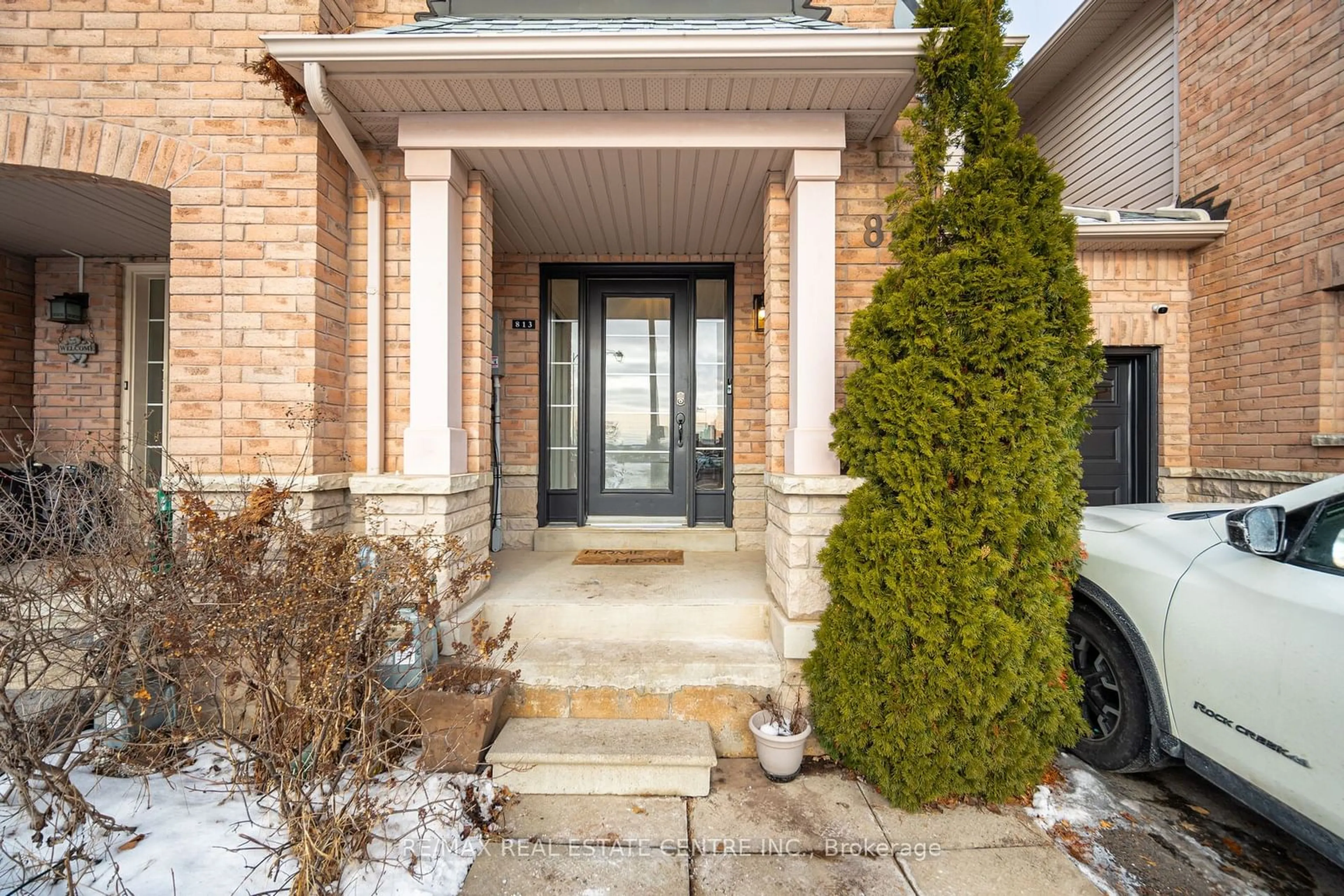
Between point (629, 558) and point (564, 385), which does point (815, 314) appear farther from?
point (564, 385)

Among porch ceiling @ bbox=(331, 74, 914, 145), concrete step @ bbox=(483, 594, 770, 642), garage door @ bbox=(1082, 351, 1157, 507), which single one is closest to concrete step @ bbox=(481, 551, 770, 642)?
concrete step @ bbox=(483, 594, 770, 642)

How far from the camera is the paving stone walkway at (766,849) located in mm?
1908

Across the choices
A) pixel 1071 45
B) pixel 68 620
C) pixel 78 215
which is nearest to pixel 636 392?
pixel 68 620

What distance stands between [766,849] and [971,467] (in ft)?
5.27

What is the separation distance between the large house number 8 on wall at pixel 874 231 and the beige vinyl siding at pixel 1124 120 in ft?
10.4

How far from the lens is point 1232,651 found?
1.99 m

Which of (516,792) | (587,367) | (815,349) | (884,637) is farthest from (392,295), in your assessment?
(884,637)

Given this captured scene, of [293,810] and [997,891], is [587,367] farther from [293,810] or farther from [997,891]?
[997,891]

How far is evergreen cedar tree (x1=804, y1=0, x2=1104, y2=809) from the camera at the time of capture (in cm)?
220

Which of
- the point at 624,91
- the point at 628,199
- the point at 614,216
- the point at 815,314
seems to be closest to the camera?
the point at 624,91

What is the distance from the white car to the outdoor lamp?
698 centimetres

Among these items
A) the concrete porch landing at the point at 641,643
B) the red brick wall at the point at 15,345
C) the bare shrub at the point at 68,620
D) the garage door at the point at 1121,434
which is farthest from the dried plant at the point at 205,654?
the garage door at the point at 1121,434

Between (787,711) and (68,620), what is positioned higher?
(68,620)

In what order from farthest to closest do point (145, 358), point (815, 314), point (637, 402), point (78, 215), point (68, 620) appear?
point (637, 402) → point (145, 358) → point (78, 215) → point (815, 314) → point (68, 620)
